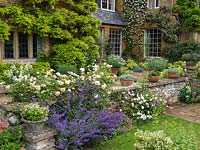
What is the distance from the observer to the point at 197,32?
14906mm

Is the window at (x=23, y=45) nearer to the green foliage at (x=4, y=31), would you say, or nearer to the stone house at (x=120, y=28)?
the green foliage at (x=4, y=31)

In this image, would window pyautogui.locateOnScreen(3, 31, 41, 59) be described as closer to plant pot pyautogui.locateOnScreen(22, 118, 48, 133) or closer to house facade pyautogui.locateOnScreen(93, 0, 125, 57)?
plant pot pyautogui.locateOnScreen(22, 118, 48, 133)

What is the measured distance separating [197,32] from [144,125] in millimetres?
11094

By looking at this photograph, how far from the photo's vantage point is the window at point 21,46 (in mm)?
8578

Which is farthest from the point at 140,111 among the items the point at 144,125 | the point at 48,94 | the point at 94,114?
the point at 48,94

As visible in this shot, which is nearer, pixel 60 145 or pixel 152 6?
pixel 60 145

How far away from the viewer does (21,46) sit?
8.88 meters

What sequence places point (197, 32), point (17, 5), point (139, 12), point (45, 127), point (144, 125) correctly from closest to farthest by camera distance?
point (45, 127), point (144, 125), point (17, 5), point (197, 32), point (139, 12)

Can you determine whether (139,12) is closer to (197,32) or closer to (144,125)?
(197,32)

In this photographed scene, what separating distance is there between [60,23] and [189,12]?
9.57 m

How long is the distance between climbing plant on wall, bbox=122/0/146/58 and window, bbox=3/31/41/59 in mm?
9425

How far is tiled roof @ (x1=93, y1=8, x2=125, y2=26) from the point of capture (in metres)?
16.2

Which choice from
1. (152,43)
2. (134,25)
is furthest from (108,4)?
(152,43)

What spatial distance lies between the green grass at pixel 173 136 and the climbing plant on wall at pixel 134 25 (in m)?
11.1
